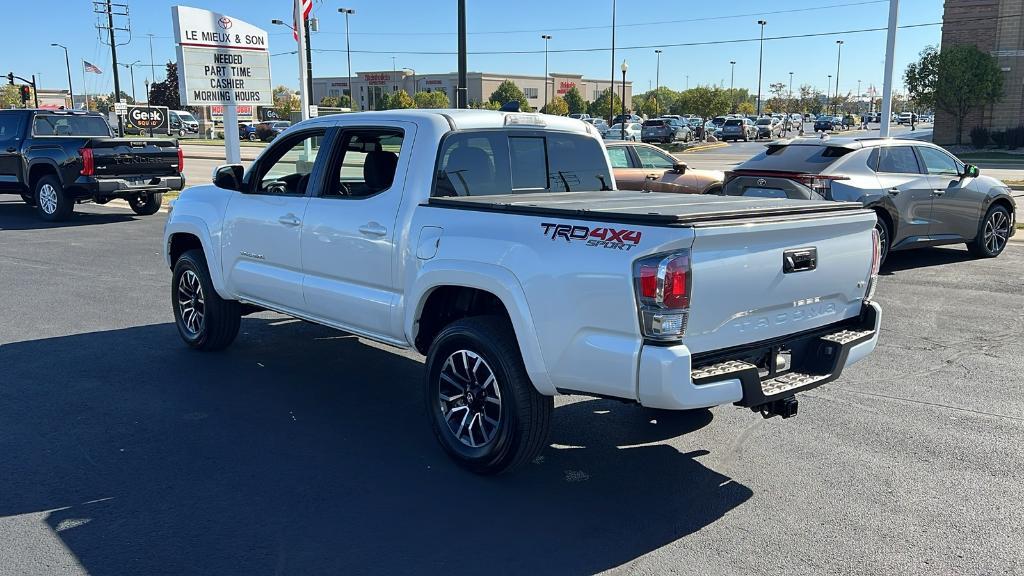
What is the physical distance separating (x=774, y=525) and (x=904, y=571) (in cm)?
60

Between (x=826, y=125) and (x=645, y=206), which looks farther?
(x=826, y=125)

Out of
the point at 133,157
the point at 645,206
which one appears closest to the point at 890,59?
the point at 133,157

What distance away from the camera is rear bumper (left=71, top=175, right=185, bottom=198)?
599 inches

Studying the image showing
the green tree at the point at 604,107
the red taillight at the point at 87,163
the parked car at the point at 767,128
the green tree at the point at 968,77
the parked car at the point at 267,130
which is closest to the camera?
the red taillight at the point at 87,163

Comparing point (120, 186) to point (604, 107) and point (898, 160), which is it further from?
point (604, 107)

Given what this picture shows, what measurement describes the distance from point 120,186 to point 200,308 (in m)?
9.85

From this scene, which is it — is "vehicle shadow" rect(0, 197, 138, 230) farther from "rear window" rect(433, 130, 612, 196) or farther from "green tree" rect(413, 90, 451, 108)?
"green tree" rect(413, 90, 451, 108)

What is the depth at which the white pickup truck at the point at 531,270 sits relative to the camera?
12.4 ft

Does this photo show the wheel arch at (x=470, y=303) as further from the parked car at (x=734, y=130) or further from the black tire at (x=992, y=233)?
the parked car at (x=734, y=130)

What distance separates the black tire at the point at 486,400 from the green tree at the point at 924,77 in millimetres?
48727

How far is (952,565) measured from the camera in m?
3.62

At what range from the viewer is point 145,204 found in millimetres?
17172

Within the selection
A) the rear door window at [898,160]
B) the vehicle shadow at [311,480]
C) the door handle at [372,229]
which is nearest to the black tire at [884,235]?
the rear door window at [898,160]

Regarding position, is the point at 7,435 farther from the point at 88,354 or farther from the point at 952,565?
the point at 952,565
